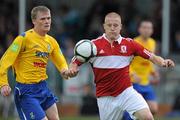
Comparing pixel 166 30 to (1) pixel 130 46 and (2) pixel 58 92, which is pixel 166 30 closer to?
(2) pixel 58 92

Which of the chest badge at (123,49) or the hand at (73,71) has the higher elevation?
the chest badge at (123,49)

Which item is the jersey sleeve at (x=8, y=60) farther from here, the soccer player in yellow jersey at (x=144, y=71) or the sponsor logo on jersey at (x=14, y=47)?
the soccer player in yellow jersey at (x=144, y=71)

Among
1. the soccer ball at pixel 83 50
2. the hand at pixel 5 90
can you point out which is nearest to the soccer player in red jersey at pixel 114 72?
the soccer ball at pixel 83 50

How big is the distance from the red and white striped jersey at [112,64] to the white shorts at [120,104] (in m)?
0.08

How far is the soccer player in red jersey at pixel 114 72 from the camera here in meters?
11.9

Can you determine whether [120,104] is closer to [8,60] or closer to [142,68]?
[8,60]

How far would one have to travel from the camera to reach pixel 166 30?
2231 centimetres

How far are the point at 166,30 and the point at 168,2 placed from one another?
807 mm

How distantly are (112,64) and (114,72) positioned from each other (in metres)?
0.13

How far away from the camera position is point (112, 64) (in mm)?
11969

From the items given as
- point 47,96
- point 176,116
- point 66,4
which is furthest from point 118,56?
point 66,4

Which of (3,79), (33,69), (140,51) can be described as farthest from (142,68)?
(3,79)

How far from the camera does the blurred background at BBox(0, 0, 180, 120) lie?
21.6 m

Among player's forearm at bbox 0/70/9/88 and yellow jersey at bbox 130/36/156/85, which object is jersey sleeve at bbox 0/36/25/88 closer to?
player's forearm at bbox 0/70/9/88
